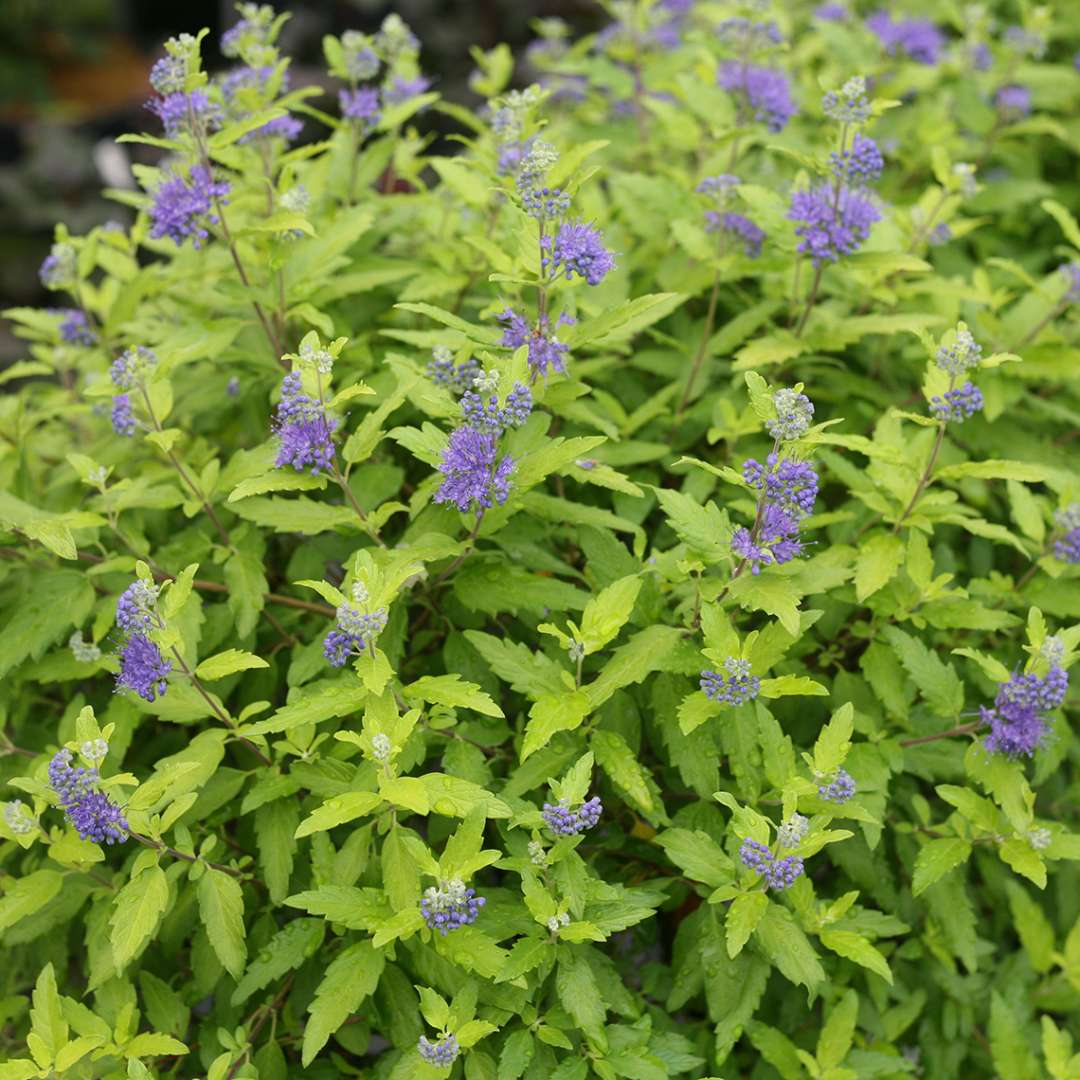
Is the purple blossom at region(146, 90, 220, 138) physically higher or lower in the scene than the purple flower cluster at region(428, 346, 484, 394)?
higher

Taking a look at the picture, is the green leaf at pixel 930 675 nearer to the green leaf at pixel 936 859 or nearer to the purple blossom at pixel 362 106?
the green leaf at pixel 936 859

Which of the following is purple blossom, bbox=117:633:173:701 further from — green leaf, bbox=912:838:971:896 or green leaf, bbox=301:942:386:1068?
green leaf, bbox=912:838:971:896

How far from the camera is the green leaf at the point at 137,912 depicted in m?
2.16

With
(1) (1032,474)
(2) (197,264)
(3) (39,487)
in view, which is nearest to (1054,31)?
(1) (1032,474)

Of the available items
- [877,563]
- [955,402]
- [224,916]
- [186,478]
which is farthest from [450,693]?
[955,402]

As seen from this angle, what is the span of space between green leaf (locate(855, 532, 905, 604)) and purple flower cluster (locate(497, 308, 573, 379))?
0.81 metres

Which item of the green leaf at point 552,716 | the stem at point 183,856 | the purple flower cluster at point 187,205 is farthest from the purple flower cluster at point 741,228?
the stem at point 183,856

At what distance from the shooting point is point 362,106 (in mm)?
3330

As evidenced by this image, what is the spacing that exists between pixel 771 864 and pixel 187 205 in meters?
2.00

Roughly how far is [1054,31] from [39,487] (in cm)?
446

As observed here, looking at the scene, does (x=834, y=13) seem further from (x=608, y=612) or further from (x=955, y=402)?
(x=608, y=612)

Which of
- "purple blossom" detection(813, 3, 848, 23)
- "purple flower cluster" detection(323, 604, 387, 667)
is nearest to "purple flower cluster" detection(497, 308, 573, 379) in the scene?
"purple flower cluster" detection(323, 604, 387, 667)

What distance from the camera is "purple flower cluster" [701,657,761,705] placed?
2.30 metres

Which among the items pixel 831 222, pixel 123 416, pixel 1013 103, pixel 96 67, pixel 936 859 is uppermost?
pixel 831 222
